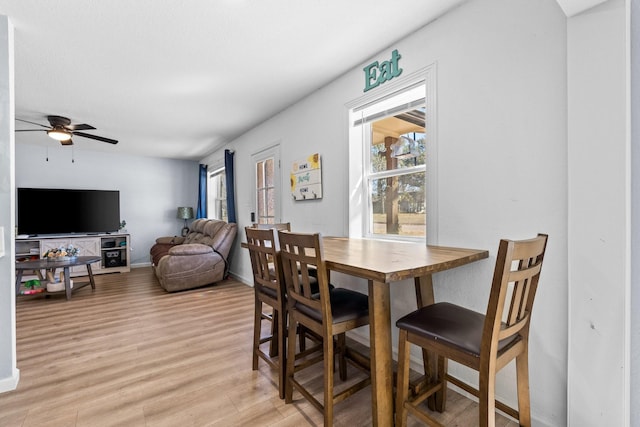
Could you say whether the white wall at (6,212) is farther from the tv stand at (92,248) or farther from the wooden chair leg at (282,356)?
the tv stand at (92,248)

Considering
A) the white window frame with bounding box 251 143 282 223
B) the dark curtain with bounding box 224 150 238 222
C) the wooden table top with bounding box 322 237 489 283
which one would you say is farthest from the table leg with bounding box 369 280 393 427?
the dark curtain with bounding box 224 150 238 222

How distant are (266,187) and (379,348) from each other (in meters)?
3.21

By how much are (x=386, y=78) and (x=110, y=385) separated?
2.84m

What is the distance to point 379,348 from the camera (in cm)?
131

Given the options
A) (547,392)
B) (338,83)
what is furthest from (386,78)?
(547,392)

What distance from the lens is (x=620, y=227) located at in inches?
45.9

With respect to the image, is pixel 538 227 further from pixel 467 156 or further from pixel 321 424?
pixel 321 424

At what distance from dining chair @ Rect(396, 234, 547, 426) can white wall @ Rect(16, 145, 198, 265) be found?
6192 millimetres

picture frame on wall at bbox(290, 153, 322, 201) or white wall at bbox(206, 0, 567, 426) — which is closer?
white wall at bbox(206, 0, 567, 426)

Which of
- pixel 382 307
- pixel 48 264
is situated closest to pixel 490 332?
pixel 382 307

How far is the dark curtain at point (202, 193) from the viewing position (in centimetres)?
606

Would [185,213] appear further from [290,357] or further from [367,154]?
[290,357]

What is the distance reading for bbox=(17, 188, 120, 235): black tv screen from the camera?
4.96 meters
